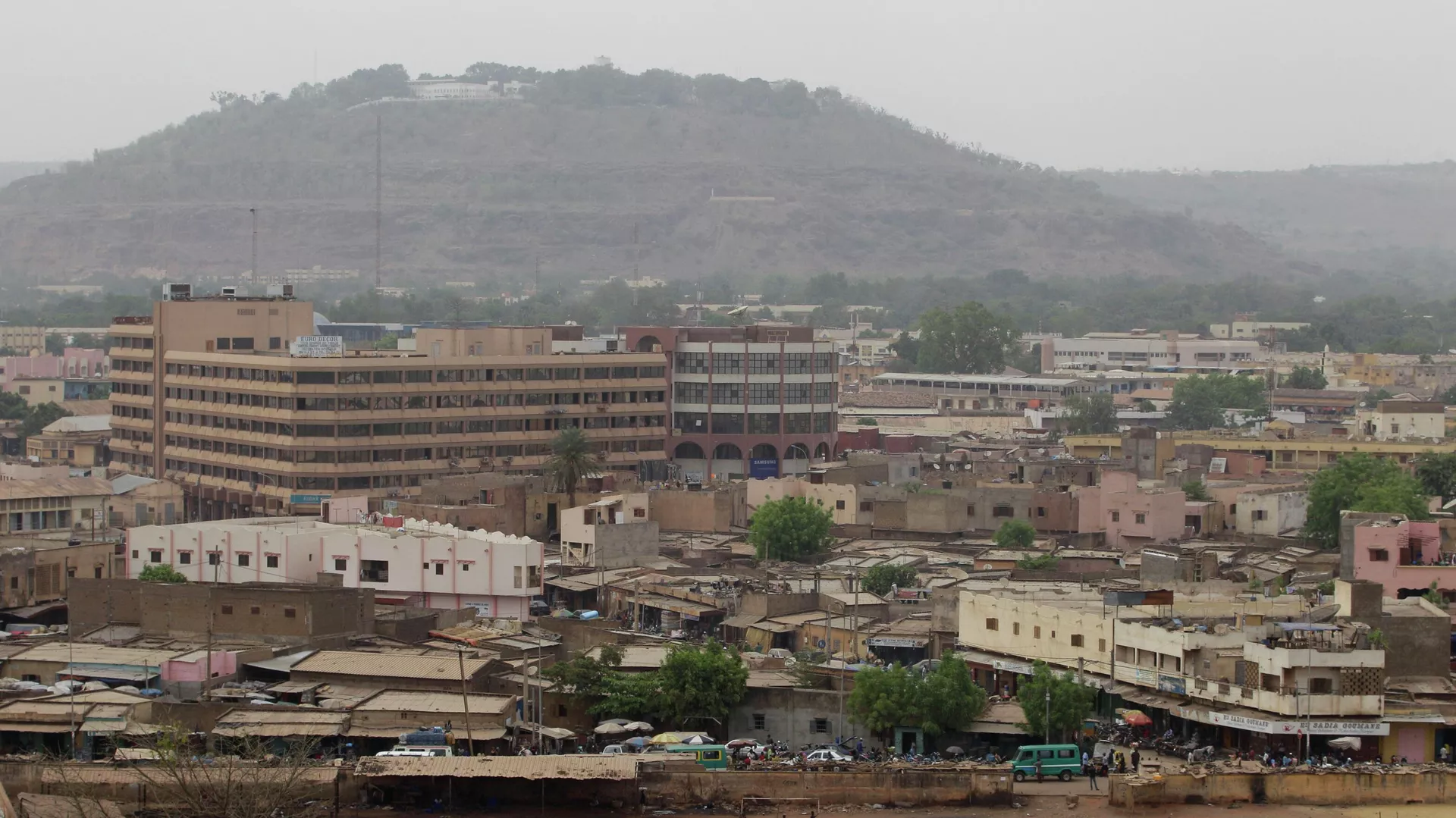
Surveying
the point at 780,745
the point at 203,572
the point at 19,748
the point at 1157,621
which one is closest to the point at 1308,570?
the point at 1157,621

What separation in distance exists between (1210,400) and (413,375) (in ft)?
151

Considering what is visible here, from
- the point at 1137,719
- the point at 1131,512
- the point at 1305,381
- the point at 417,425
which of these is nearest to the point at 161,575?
the point at 1137,719

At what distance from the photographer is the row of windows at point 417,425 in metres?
74.1

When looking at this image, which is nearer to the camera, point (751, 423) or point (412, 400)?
point (412, 400)

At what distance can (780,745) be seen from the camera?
1560 inches

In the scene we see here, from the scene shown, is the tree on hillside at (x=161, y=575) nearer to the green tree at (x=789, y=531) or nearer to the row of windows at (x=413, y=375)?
the green tree at (x=789, y=531)

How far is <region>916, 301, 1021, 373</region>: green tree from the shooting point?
138000 mm

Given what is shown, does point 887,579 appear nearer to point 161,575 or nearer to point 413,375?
point 161,575

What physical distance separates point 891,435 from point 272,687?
53217 mm

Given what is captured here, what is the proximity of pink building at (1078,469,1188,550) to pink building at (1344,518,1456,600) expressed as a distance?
37.0 ft

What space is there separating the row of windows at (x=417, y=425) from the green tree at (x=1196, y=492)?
64.6ft

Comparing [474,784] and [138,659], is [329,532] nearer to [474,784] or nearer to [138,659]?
[138,659]

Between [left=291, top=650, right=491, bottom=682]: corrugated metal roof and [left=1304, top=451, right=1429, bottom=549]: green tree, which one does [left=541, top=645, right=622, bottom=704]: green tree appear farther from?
[left=1304, top=451, right=1429, bottom=549]: green tree

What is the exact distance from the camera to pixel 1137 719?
40.0m
